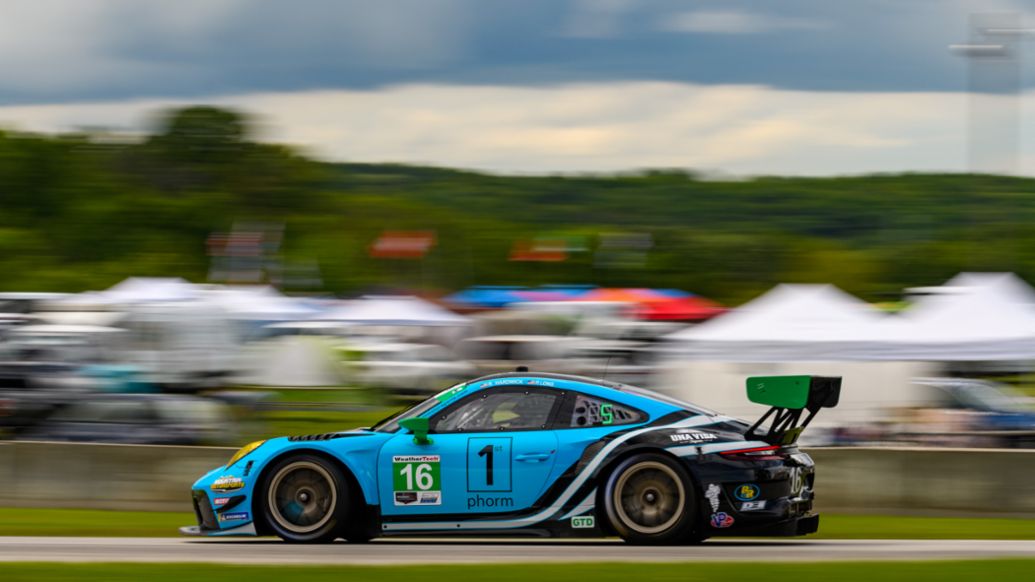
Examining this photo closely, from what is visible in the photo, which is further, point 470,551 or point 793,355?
point 793,355

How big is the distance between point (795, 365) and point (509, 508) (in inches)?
527

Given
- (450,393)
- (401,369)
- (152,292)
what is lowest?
(450,393)

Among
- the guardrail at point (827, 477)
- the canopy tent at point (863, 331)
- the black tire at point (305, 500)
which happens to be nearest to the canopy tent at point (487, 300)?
the canopy tent at point (863, 331)

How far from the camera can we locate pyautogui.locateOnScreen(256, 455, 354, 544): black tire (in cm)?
871

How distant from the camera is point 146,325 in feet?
87.9

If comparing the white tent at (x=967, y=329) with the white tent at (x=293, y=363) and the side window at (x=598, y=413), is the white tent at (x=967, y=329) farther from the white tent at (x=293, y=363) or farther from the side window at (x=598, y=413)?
the side window at (x=598, y=413)

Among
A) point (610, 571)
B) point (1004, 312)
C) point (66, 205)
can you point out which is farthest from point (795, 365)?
point (66, 205)

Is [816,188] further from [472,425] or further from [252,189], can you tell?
[472,425]

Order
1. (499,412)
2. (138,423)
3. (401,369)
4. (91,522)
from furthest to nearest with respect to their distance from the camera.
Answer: (401,369)
(138,423)
(91,522)
(499,412)

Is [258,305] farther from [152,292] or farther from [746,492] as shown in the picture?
[746,492]

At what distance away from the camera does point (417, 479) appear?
8.64 m

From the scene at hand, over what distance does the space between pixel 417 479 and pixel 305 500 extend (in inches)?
31.1

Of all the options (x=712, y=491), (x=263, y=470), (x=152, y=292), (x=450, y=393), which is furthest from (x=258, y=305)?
(x=712, y=491)

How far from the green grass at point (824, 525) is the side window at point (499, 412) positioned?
291 centimetres
